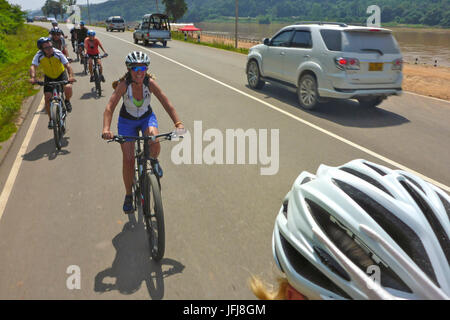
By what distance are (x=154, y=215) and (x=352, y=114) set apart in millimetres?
6953

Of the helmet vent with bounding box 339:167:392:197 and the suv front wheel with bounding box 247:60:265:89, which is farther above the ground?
the suv front wheel with bounding box 247:60:265:89

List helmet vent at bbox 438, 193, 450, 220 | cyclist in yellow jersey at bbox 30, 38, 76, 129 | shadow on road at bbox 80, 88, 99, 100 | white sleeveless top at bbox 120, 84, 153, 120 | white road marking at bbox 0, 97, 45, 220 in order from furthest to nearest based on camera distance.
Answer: shadow on road at bbox 80, 88, 99, 100 → cyclist in yellow jersey at bbox 30, 38, 76, 129 → white road marking at bbox 0, 97, 45, 220 → white sleeveless top at bbox 120, 84, 153, 120 → helmet vent at bbox 438, 193, 450, 220

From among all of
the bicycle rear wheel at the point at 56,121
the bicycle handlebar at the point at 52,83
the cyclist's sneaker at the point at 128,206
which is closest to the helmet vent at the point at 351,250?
the cyclist's sneaker at the point at 128,206

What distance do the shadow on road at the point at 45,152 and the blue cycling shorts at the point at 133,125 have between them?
291 cm

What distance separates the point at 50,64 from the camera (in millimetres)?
7285

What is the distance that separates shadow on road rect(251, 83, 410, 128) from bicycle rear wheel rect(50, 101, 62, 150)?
5738 millimetres

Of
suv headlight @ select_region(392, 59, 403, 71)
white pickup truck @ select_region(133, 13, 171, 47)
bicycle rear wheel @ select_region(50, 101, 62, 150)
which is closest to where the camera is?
bicycle rear wheel @ select_region(50, 101, 62, 150)

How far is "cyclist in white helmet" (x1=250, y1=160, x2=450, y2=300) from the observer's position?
1729 millimetres

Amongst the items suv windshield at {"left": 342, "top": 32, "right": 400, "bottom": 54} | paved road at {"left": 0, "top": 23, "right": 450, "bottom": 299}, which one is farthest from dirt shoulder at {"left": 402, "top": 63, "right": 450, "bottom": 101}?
suv windshield at {"left": 342, "top": 32, "right": 400, "bottom": 54}

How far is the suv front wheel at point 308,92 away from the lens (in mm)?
9117

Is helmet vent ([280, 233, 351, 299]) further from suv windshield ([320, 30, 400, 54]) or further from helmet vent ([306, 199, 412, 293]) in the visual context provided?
suv windshield ([320, 30, 400, 54])

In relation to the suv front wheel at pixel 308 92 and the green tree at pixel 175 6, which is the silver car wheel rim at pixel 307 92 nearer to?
the suv front wheel at pixel 308 92

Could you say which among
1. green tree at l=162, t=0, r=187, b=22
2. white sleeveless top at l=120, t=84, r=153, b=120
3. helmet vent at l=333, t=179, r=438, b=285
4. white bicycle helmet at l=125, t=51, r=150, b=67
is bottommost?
helmet vent at l=333, t=179, r=438, b=285

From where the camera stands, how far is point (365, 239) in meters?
1.85
